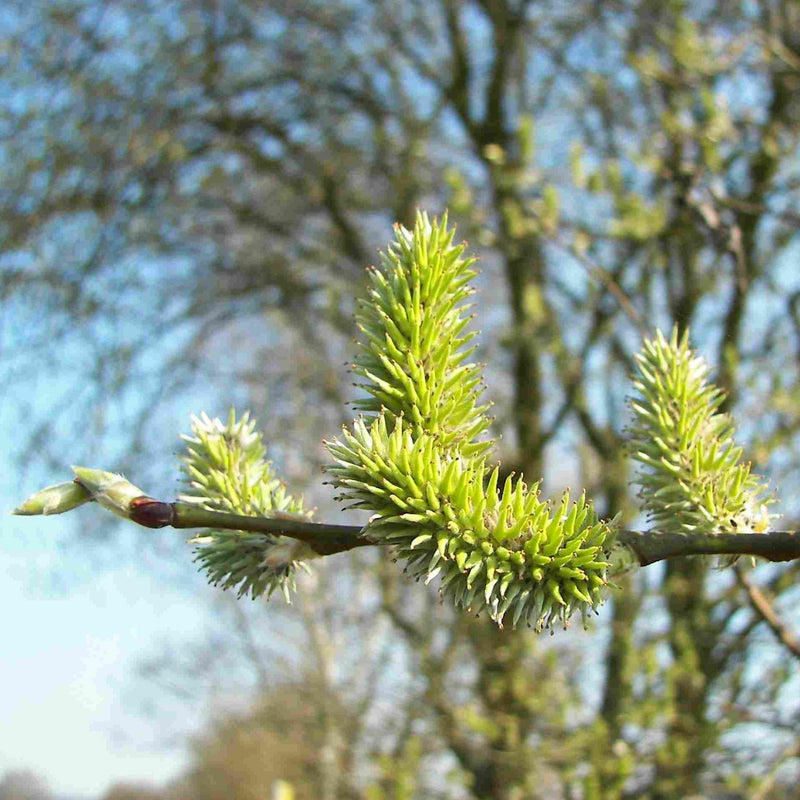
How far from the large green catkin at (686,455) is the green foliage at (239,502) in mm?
398

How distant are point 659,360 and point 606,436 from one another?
473cm

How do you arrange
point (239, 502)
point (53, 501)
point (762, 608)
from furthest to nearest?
point (762, 608)
point (239, 502)
point (53, 501)

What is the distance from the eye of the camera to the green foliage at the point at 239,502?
1.01m

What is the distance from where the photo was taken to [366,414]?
1011 millimetres

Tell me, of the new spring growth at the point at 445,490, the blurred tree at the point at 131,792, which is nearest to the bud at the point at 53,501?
the new spring growth at the point at 445,490

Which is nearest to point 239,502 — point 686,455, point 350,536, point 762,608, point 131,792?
point 350,536

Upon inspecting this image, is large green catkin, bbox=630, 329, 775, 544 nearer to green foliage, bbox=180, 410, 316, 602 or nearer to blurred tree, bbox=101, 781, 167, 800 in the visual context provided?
green foliage, bbox=180, 410, 316, 602

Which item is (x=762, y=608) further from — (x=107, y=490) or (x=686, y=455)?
(x=107, y=490)

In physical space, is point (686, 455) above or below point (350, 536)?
above

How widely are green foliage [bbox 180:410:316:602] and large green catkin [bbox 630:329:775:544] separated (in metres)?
0.40

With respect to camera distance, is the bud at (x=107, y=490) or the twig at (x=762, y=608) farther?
the twig at (x=762, y=608)

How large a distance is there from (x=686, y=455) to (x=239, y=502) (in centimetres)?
50

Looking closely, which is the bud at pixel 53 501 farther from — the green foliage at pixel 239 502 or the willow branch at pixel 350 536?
the green foliage at pixel 239 502

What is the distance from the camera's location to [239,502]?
110cm
